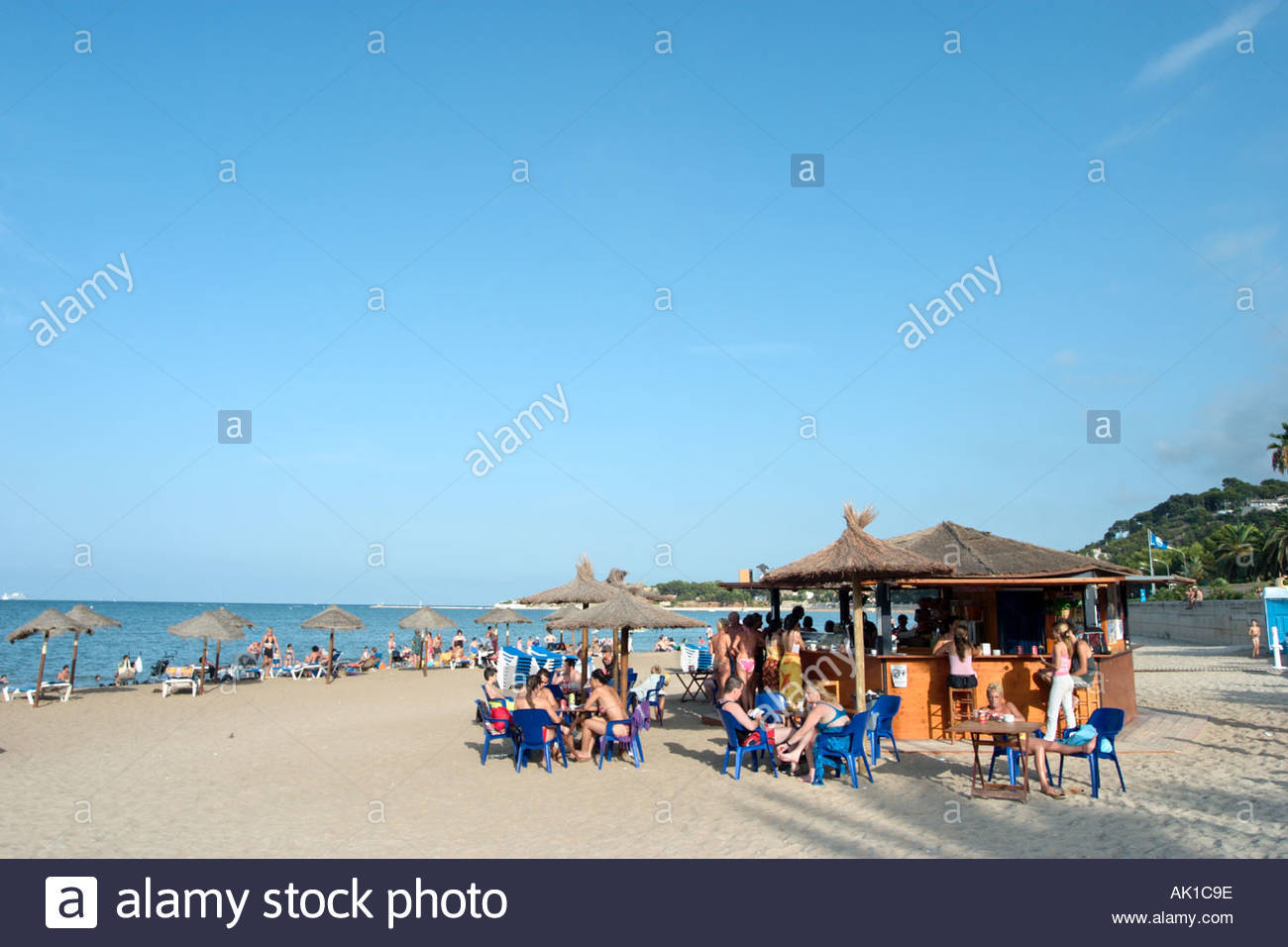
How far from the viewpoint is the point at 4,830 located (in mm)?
6891

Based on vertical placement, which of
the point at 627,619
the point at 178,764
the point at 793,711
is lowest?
the point at 178,764

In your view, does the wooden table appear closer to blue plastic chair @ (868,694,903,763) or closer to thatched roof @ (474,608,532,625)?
blue plastic chair @ (868,694,903,763)

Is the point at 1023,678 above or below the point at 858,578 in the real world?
below

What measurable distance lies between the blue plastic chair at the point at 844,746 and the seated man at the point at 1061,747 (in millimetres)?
1481

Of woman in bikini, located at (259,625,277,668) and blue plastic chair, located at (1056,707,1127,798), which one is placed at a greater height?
blue plastic chair, located at (1056,707,1127,798)

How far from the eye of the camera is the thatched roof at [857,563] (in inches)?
379

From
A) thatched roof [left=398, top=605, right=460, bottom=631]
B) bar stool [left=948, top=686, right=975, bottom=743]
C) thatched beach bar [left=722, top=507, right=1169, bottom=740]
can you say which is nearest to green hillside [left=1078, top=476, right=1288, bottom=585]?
thatched beach bar [left=722, top=507, right=1169, bottom=740]

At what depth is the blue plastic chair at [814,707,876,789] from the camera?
8.16m

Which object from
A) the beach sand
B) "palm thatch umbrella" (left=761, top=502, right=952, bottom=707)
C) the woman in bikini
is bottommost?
the woman in bikini

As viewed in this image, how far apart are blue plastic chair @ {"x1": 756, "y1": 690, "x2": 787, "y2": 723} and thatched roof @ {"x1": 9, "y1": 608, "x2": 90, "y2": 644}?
14.8 m

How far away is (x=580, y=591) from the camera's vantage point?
14.2 m
